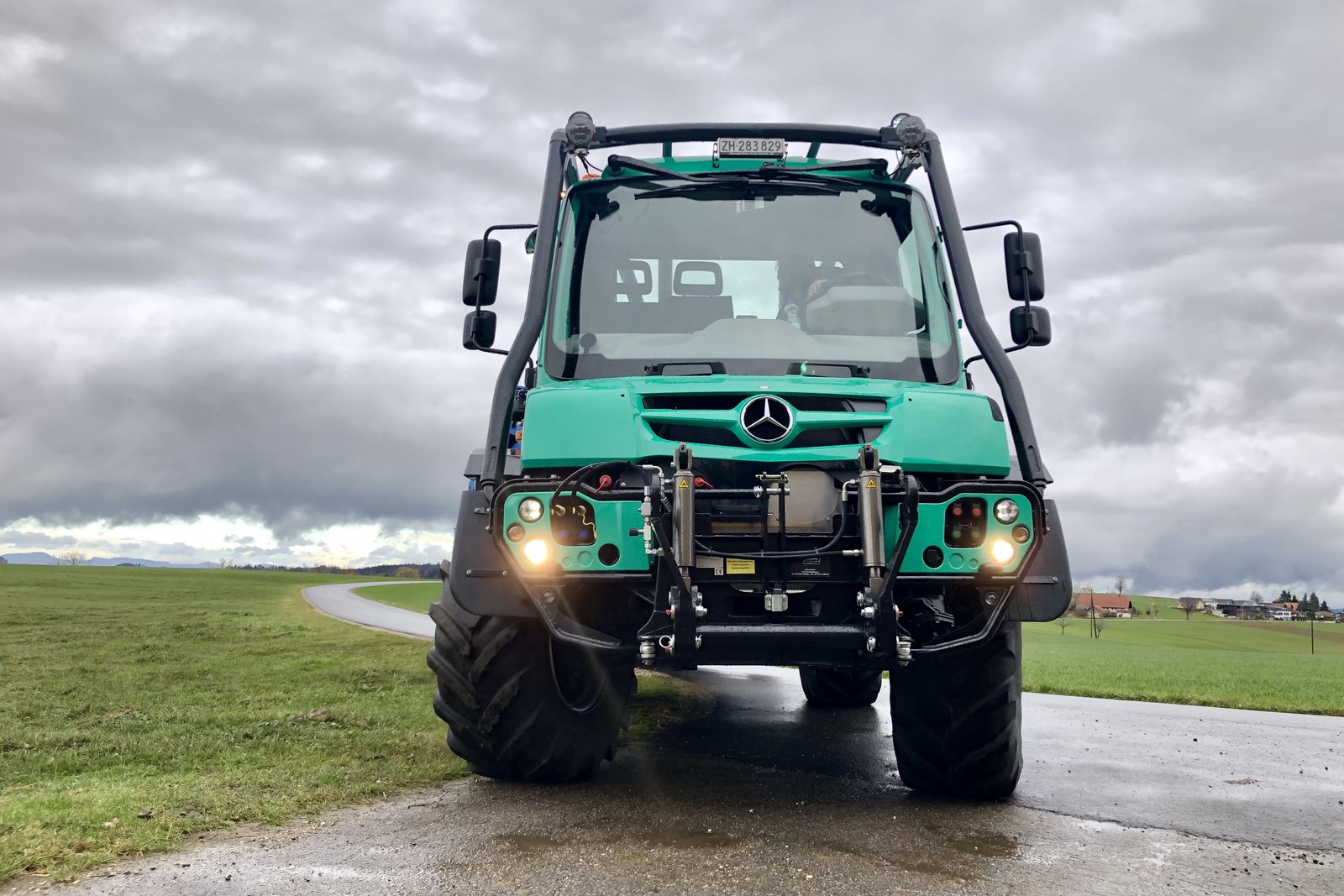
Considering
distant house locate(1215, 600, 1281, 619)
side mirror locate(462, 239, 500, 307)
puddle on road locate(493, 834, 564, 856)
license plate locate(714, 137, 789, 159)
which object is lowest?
distant house locate(1215, 600, 1281, 619)

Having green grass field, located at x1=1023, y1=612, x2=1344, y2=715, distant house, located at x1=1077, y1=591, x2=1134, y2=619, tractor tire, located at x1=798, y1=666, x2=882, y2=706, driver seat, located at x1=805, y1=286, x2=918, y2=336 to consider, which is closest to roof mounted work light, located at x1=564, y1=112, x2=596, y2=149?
driver seat, located at x1=805, y1=286, x2=918, y2=336

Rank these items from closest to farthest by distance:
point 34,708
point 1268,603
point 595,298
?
point 595,298
point 34,708
point 1268,603

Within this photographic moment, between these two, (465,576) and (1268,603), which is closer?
(465,576)

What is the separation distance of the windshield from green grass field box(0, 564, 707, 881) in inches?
109

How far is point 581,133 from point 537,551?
272 cm

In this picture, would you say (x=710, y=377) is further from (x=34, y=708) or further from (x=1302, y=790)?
(x=34, y=708)

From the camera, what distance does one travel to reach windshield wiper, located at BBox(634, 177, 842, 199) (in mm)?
6305

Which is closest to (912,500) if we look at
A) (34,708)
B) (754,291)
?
(754,291)

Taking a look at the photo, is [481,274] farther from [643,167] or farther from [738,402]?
[738,402]

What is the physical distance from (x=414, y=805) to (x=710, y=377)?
8.70ft

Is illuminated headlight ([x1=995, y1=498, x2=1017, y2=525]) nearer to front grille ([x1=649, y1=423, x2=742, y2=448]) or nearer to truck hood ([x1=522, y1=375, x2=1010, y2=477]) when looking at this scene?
truck hood ([x1=522, y1=375, x2=1010, y2=477])

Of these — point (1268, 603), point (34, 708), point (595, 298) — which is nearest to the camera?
point (595, 298)

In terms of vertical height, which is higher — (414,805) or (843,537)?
(843,537)

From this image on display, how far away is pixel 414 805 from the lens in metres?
5.53
